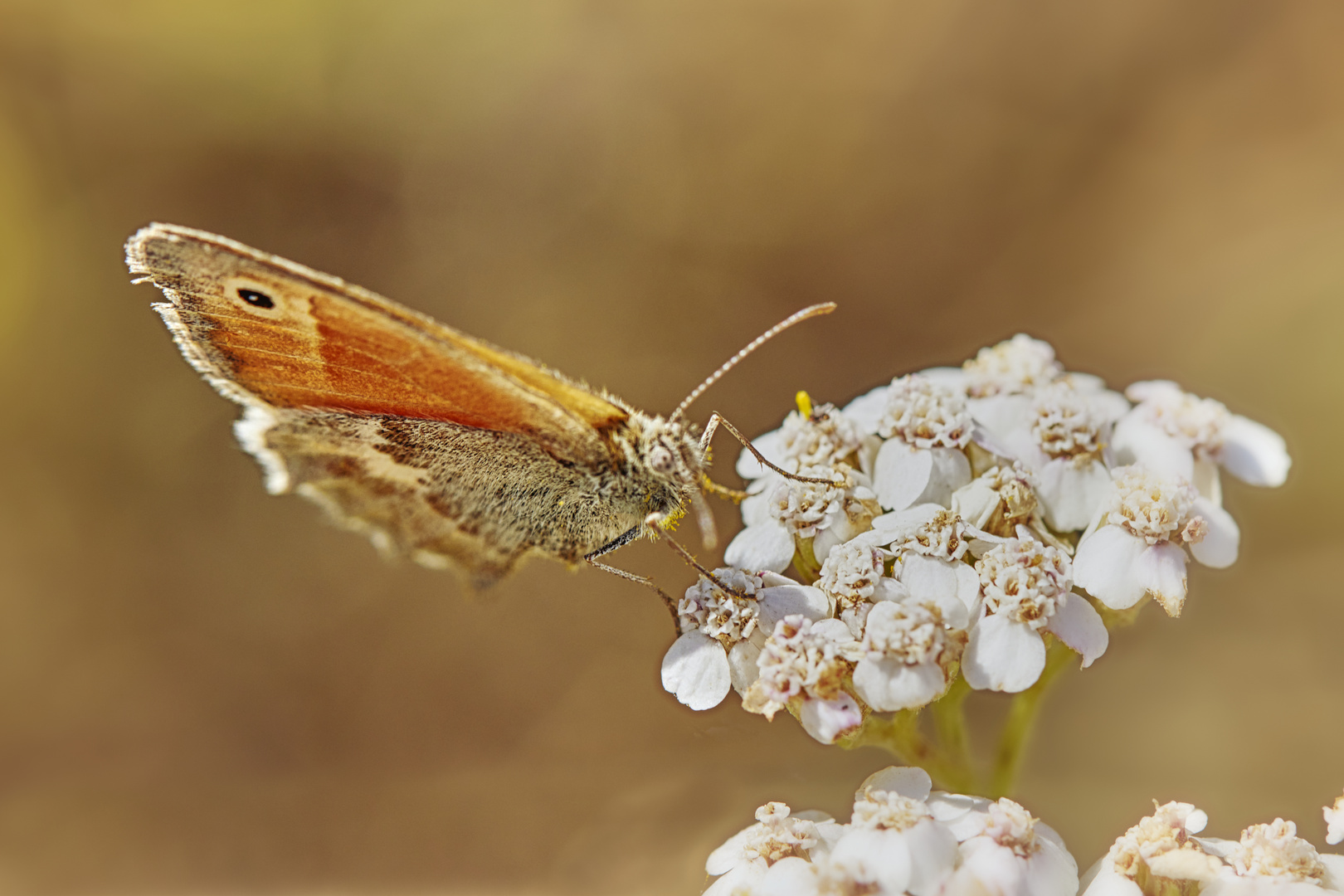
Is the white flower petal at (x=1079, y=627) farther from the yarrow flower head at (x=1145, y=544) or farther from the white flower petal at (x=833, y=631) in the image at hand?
the white flower petal at (x=833, y=631)

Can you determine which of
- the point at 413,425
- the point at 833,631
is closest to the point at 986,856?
the point at 833,631

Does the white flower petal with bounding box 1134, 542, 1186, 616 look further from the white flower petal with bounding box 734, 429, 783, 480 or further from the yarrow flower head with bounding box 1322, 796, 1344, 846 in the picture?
the white flower petal with bounding box 734, 429, 783, 480

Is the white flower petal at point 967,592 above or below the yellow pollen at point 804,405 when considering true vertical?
below

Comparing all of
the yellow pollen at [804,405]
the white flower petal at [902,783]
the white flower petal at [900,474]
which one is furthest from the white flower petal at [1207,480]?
the white flower petal at [902,783]

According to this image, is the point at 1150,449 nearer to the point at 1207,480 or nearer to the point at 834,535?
the point at 1207,480

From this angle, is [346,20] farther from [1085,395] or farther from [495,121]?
[1085,395]

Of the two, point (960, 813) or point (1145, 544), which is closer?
point (960, 813)
